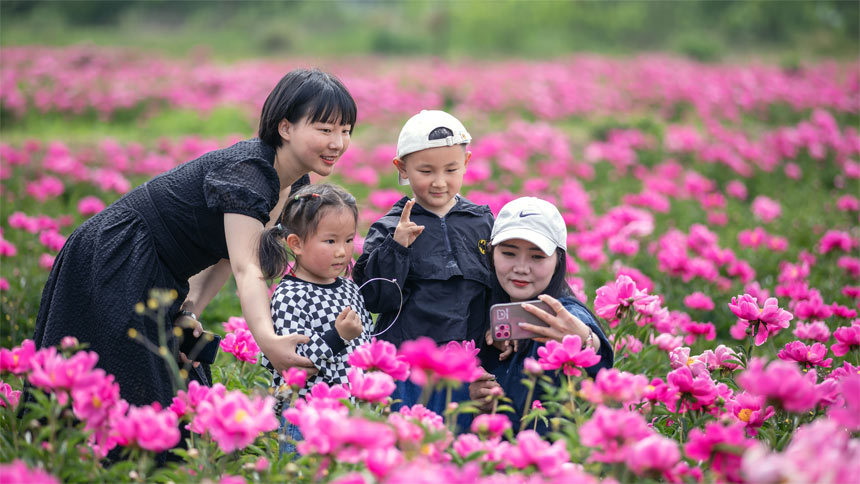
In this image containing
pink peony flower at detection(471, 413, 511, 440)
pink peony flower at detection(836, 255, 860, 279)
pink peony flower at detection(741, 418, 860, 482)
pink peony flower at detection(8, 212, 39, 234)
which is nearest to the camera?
pink peony flower at detection(741, 418, 860, 482)

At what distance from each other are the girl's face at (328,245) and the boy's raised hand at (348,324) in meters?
0.22

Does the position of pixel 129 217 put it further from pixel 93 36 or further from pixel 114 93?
pixel 93 36

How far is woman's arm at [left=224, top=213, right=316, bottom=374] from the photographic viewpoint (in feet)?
6.96

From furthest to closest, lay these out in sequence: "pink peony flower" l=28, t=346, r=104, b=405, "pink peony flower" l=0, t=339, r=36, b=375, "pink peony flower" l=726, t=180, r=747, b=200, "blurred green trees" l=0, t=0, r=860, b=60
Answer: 1. "blurred green trees" l=0, t=0, r=860, b=60
2. "pink peony flower" l=726, t=180, r=747, b=200
3. "pink peony flower" l=0, t=339, r=36, b=375
4. "pink peony flower" l=28, t=346, r=104, b=405

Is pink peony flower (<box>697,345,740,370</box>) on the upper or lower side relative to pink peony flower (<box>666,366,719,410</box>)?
lower

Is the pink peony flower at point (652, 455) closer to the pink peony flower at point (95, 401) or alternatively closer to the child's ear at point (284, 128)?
the pink peony flower at point (95, 401)

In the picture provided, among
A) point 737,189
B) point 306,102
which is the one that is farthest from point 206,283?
point 737,189

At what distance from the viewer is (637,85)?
36.5 feet

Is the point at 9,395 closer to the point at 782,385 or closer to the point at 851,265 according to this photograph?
the point at 782,385

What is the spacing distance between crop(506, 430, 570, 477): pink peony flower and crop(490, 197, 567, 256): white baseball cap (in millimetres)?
915

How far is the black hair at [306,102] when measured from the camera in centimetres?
241

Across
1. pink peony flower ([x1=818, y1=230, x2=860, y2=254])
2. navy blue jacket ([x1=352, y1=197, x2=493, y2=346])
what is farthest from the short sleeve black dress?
pink peony flower ([x1=818, y1=230, x2=860, y2=254])

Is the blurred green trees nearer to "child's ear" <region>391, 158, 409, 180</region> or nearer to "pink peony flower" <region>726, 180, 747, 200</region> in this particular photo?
"pink peony flower" <region>726, 180, 747, 200</region>

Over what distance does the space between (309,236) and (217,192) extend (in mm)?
293
